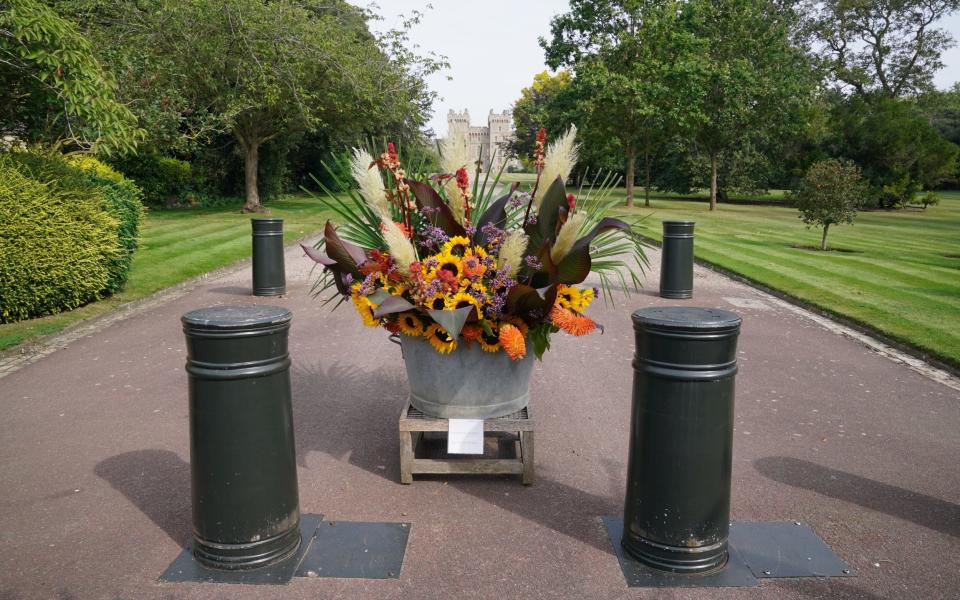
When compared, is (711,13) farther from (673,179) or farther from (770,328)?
(770,328)

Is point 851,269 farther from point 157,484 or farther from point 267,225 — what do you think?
point 157,484

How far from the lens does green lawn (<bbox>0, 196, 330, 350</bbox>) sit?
9.12 m

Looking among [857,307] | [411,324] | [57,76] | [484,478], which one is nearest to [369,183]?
[411,324]

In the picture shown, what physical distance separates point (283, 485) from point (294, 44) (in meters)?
20.0

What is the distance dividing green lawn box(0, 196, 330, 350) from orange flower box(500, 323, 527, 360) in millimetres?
6345

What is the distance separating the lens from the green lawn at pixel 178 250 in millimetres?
9117

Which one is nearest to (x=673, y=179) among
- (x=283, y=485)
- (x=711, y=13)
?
(x=711, y=13)

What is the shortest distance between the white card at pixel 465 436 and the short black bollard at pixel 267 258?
7.57 metres

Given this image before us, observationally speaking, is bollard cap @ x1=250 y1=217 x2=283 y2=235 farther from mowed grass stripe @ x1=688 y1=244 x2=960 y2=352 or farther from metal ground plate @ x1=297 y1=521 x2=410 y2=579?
mowed grass stripe @ x1=688 y1=244 x2=960 y2=352

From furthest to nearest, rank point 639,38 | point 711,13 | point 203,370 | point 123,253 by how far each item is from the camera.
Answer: point 711,13
point 639,38
point 123,253
point 203,370

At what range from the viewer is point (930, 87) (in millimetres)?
47594

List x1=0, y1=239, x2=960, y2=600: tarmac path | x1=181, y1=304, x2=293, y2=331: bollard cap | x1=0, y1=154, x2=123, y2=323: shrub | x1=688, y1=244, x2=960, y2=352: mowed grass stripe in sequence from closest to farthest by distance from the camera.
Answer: x1=181, y1=304, x2=293, y2=331: bollard cap, x1=0, y1=239, x2=960, y2=600: tarmac path, x1=0, y1=154, x2=123, y2=323: shrub, x1=688, y1=244, x2=960, y2=352: mowed grass stripe

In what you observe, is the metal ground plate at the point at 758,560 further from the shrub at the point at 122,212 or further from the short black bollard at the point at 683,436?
the shrub at the point at 122,212

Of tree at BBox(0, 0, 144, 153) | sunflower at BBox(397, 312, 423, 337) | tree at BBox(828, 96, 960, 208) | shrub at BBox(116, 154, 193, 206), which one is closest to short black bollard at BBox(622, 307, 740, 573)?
sunflower at BBox(397, 312, 423, 337)
